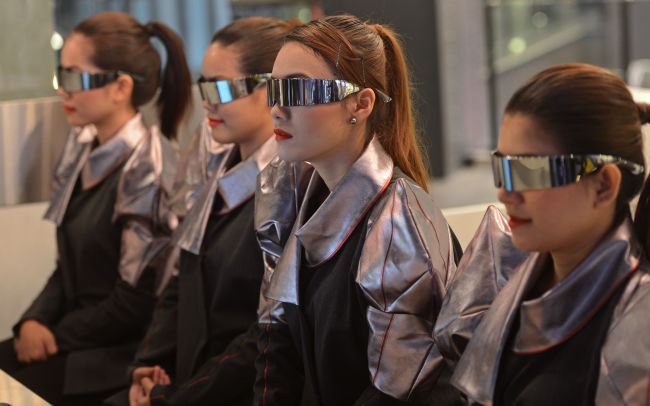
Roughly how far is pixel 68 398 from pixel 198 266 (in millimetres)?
508

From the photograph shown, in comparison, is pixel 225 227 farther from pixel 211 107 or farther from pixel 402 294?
pixel 402 294

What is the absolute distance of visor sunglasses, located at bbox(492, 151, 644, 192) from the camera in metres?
1.35

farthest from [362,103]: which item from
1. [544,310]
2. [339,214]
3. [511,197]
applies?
[544,310]

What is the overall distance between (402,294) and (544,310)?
1.01 feet

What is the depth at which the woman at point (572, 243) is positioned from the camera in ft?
4.36

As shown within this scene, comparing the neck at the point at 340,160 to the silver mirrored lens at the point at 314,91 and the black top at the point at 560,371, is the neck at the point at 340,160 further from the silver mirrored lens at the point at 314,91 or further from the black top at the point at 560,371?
the black top at the point at 560,371

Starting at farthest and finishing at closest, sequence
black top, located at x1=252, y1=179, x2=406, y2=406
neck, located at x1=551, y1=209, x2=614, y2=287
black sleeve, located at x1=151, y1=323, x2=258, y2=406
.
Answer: black sleeve, located at x1=151, y1=323, x2=258, y2=406
black top, located at x1=252, y1=179, x2=406, y2=406
neck, located at x1=551, y1=209, x2=614, y2=287

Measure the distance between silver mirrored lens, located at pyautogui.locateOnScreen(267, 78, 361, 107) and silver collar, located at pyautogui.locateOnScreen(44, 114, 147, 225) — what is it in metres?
1.06

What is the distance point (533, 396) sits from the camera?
54.6 inches

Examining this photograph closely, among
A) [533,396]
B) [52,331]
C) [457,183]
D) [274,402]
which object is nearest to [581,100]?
[533,396]

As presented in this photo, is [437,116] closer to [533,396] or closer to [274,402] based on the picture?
[274,402]

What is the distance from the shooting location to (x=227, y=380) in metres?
2.07

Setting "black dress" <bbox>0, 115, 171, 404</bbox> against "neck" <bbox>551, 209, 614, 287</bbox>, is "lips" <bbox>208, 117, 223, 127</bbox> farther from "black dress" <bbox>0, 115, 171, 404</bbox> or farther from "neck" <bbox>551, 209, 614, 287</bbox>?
"neck" <bbox>551, 209, 614, 287</bbox>

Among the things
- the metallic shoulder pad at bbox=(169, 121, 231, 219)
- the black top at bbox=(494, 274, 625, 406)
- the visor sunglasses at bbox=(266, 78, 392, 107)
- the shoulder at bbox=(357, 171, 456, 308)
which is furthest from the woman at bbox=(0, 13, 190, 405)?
the black top at bbox=(494, 274, 625, 406)
